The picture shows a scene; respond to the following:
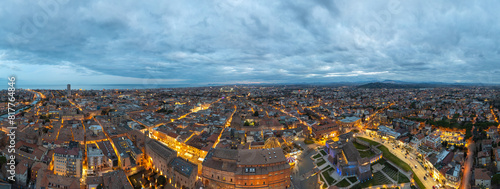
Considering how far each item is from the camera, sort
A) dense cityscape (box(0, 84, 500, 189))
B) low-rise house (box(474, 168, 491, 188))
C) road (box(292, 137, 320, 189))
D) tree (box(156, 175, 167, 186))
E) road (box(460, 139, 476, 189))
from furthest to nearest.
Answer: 1. road (box(292, 137, 320, 189))
2. road (box(460, 139, 476, 189))
3. tree (box(156, 175, 167, 186))
4. dense cityscape (box(0, 84, 500, 189))
5. low-rise house (box(474, 168, 491, 188))

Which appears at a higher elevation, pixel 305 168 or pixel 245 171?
pixel 245 171

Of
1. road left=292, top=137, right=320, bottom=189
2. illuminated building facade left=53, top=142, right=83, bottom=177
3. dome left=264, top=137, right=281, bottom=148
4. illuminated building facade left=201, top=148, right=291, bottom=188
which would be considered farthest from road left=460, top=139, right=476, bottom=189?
illuminated building facade left=53, top=142, right=83, bottom=177

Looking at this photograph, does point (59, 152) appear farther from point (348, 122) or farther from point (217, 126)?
point (348, 122)

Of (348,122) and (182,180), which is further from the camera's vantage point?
(348,122)

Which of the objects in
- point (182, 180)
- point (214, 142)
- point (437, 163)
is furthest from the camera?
point (214, 142)

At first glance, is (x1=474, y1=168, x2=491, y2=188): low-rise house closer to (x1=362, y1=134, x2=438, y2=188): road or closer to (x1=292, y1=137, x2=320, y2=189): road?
(x1=362, y1=134, x2=438, y2=188): road

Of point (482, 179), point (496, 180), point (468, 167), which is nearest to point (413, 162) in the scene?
point (468, 167)

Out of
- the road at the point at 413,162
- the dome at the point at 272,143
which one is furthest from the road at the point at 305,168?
the road at the point at 413,162

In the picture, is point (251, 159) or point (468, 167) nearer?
point (251, 159)

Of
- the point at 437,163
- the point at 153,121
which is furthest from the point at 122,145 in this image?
the point at 437,163

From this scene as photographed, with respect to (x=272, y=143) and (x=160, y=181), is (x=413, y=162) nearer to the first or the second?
(x=272, y=143)

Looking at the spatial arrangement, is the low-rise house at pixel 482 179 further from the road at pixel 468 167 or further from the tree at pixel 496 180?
the road at pixel 468 167
